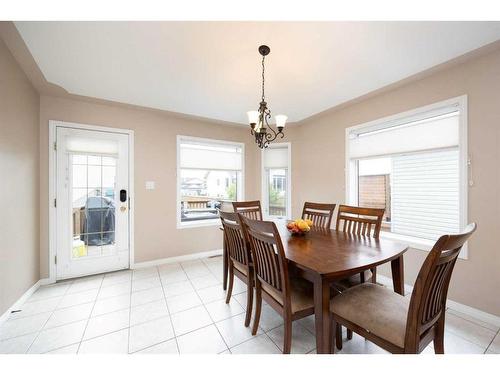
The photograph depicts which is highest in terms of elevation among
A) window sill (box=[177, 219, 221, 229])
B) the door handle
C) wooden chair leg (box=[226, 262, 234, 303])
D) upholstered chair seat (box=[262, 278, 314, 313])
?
the door handle

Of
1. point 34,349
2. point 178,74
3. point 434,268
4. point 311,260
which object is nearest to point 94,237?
point 34,349

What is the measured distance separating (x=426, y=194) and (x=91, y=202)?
168 inches

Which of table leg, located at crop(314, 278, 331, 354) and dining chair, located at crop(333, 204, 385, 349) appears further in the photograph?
dining chair, located at crop(333, 204, 385, 349)

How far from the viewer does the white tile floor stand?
1.55m

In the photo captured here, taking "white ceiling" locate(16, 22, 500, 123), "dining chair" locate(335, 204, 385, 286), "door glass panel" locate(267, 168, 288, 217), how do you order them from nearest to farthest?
1. "white ceiling" locate(16, 22, 500, 123)
2. "dining chair" locate(335, 204, 385, 286)
3. "door glass panel" locate(267, 168, 288, 217)

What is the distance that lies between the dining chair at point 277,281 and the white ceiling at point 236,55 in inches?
57.6

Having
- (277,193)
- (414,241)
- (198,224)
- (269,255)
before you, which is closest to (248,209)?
(198,224)

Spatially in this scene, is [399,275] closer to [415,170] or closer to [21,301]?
[415,170]

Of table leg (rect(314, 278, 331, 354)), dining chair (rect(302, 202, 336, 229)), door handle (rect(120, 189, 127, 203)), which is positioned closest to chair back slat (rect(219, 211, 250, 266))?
table leg (rect(314, 278, 331, 354))

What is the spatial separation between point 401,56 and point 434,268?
1.88 meters

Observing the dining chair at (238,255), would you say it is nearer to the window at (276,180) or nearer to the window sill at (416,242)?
the window sill at (416,242)

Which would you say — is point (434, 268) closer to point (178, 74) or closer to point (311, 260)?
point (311, 260)

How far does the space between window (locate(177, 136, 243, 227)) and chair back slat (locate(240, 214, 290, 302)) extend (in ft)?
7.39

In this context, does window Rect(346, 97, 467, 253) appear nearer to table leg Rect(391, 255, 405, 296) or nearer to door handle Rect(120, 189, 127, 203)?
table leg Rect(391, 255, 405, 296)
